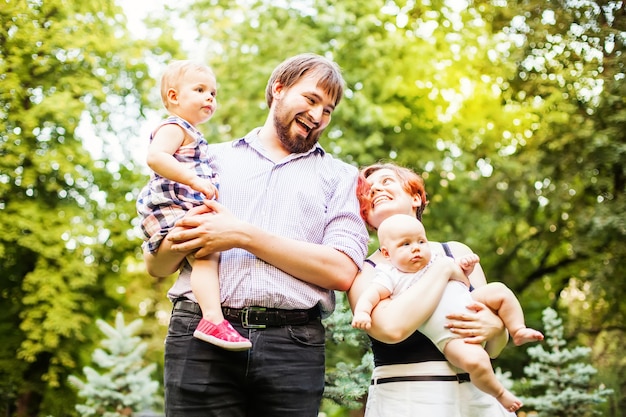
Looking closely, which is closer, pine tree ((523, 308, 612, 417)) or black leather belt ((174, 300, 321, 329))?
black leather belt ((174, 300, 321, 329))

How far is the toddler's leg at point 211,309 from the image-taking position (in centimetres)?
186

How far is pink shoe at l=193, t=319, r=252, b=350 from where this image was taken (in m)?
1.84

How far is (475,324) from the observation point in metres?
1.94

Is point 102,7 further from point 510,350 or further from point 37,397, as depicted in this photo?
point 510,350

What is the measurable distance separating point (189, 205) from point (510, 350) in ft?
26.7

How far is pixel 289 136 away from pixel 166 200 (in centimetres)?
49

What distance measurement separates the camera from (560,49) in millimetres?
5723

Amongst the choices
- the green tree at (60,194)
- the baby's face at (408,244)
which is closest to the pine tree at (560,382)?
the baby's face at (408,244)

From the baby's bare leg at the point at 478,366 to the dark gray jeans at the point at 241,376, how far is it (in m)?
0.46

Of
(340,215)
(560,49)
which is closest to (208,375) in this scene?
(340,215)

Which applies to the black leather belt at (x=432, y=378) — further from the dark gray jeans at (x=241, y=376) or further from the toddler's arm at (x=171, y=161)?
Result: the toddler's arm at (x=171, y=161)

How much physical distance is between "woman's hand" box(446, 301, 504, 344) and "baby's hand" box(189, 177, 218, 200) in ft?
2.82

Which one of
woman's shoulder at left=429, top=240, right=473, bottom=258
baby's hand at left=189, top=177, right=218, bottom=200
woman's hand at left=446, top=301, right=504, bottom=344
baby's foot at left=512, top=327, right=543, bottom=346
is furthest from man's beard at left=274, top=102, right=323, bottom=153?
baby's foot at left=512, top=327, right=543, bottom=346

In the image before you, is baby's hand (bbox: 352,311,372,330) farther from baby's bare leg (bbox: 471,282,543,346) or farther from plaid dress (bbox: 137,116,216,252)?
plaid dress (bbox: 137,116,216,252)
